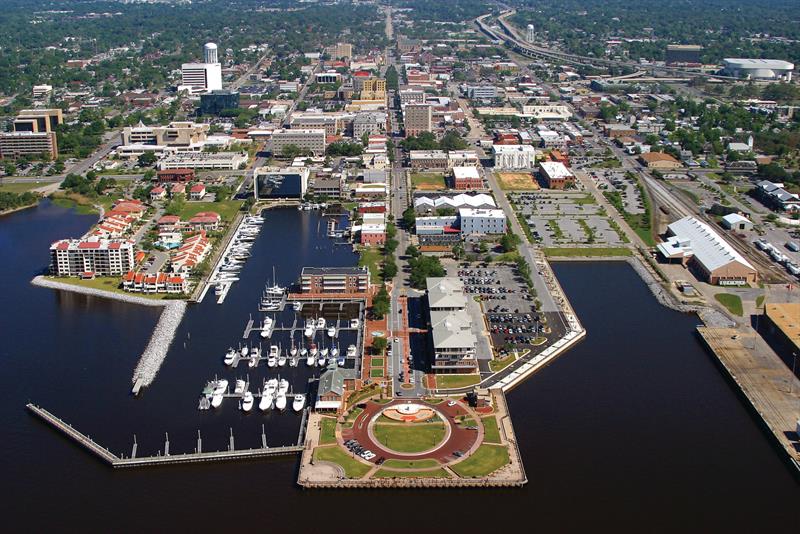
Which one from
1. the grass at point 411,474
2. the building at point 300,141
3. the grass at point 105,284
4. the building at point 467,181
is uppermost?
the building at point 300,141

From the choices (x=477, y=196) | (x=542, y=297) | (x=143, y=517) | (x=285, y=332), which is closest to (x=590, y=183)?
(x=477, y=196)

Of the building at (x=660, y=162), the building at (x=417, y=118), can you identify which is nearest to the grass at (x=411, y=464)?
the building at (x=660, y=162)

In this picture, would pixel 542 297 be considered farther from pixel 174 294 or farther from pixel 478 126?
pixel 478 126

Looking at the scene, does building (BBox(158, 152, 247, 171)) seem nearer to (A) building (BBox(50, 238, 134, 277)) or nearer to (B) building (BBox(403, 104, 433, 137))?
(B) building (BBox(403, 104, 433, 137))

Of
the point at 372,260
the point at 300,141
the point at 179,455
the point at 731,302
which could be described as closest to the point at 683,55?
the point at 300,141

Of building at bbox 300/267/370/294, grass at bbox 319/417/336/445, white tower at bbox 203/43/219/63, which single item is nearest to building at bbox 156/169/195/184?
building at bbox 300/267/370/294

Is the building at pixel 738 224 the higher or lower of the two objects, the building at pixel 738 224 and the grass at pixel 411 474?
the higher

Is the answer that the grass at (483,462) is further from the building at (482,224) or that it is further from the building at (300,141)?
the building at (300,141)
